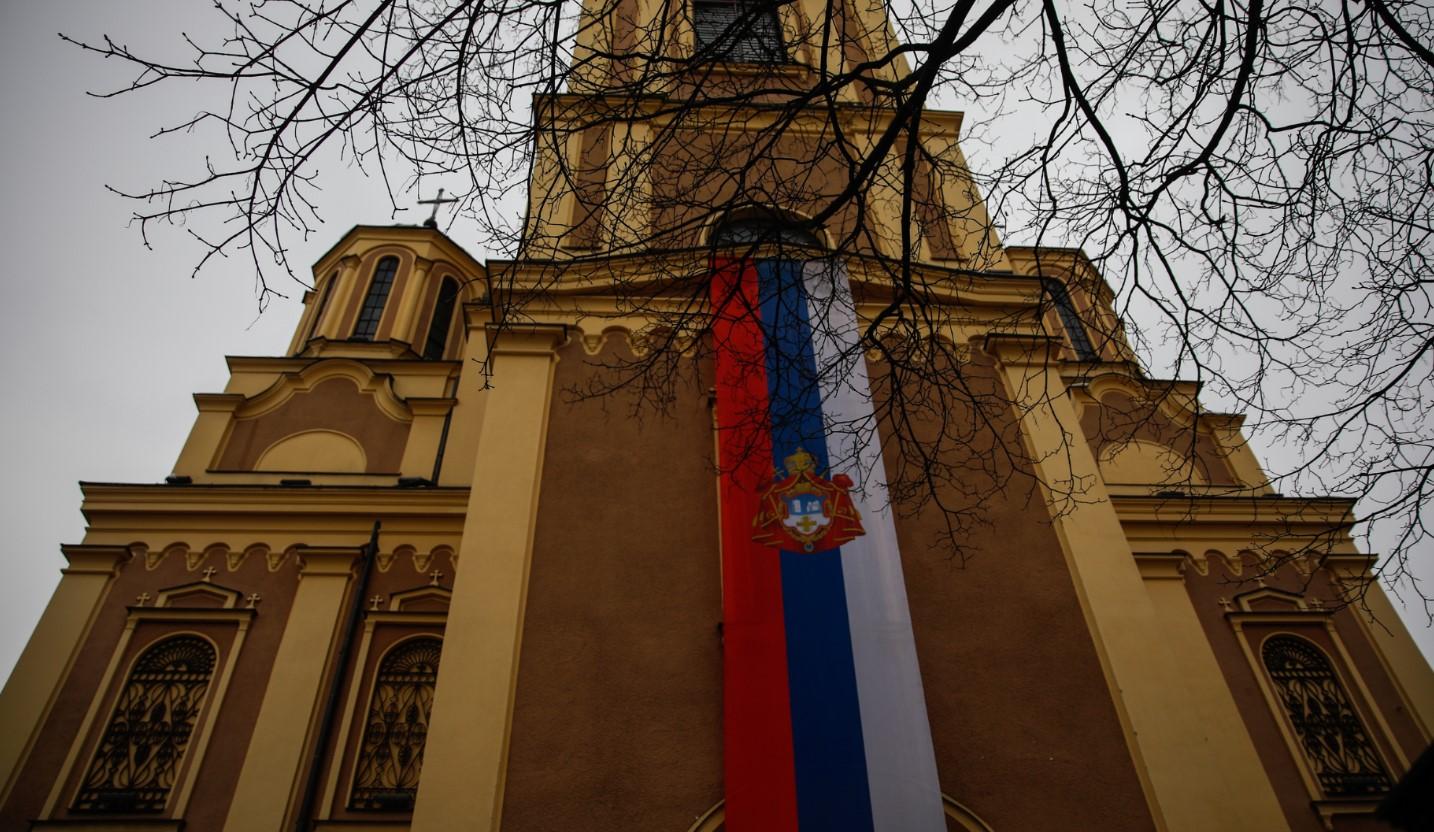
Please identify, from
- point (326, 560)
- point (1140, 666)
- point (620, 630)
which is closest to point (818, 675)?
point (620, 630)

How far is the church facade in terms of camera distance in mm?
6102

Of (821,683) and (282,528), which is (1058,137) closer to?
(821,683)

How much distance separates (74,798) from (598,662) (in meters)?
6.48

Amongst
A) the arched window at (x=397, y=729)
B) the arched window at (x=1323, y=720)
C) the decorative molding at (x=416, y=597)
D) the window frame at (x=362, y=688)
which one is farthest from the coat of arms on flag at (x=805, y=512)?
the arched window at (x=1323, y=720)

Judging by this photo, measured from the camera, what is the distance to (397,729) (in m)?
9.56

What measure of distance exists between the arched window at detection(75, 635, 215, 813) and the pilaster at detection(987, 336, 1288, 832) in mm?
9396

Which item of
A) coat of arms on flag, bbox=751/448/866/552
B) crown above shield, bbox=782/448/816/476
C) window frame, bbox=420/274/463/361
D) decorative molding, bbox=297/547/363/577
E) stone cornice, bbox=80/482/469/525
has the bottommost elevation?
coat of arms on flag, bbox=751/448/866/552

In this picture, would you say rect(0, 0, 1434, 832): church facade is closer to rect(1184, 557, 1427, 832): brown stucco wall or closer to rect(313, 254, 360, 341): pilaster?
rect(1184, 557, 1427, 832): brown stucco wall

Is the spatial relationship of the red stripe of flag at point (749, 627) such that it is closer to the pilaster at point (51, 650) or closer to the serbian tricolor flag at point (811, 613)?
the serbian tricolor flag at point (811, 613)

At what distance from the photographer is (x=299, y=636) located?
9961mm

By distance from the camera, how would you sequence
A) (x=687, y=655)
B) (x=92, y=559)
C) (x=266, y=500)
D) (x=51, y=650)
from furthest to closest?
1. (x=266, y=500)
2. (x=92, y=559)
3. (x=51, y=650)
4. (x=687, y=655)

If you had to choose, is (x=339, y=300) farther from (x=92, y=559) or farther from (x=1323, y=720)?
(x=1323, y=720)

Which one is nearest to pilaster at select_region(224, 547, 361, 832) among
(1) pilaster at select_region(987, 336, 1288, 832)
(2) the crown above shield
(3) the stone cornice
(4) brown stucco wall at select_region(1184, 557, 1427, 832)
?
(3) the stone cornice

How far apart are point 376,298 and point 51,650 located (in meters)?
7.89
